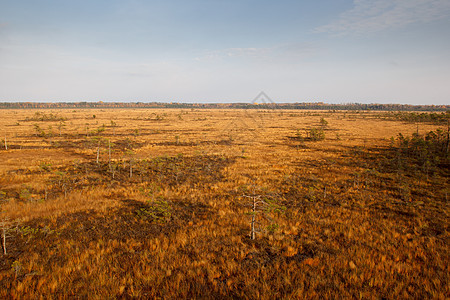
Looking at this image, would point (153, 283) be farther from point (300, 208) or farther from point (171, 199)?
point (300, 208)

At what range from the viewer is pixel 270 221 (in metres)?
9.80

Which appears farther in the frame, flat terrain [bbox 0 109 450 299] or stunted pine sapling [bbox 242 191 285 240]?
stunted pine sapling [bbox 242 191 285 240]

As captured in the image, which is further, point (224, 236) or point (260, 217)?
point (260, 217)

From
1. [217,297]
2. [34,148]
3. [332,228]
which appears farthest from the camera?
[34,148]

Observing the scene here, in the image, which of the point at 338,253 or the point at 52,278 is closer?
the point at 52,278

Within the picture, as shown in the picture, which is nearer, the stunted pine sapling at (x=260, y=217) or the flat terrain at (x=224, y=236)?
the flat terrain at (x=224, y=236)

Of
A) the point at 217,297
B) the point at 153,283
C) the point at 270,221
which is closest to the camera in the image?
the point at 217,297

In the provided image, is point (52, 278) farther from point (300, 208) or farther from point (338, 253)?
point (300, 208)

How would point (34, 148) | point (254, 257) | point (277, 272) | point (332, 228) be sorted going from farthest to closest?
point (34, 148) < point (332, 228) < point (254, 257) < point (277, 272)

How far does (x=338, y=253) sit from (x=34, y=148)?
3658 centimetres

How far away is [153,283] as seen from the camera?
583 cm

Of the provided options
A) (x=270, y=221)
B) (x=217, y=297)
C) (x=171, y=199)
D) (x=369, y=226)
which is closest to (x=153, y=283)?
(x=217, y=297)

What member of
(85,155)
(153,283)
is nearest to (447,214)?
(153,283)

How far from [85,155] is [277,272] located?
2645cm
